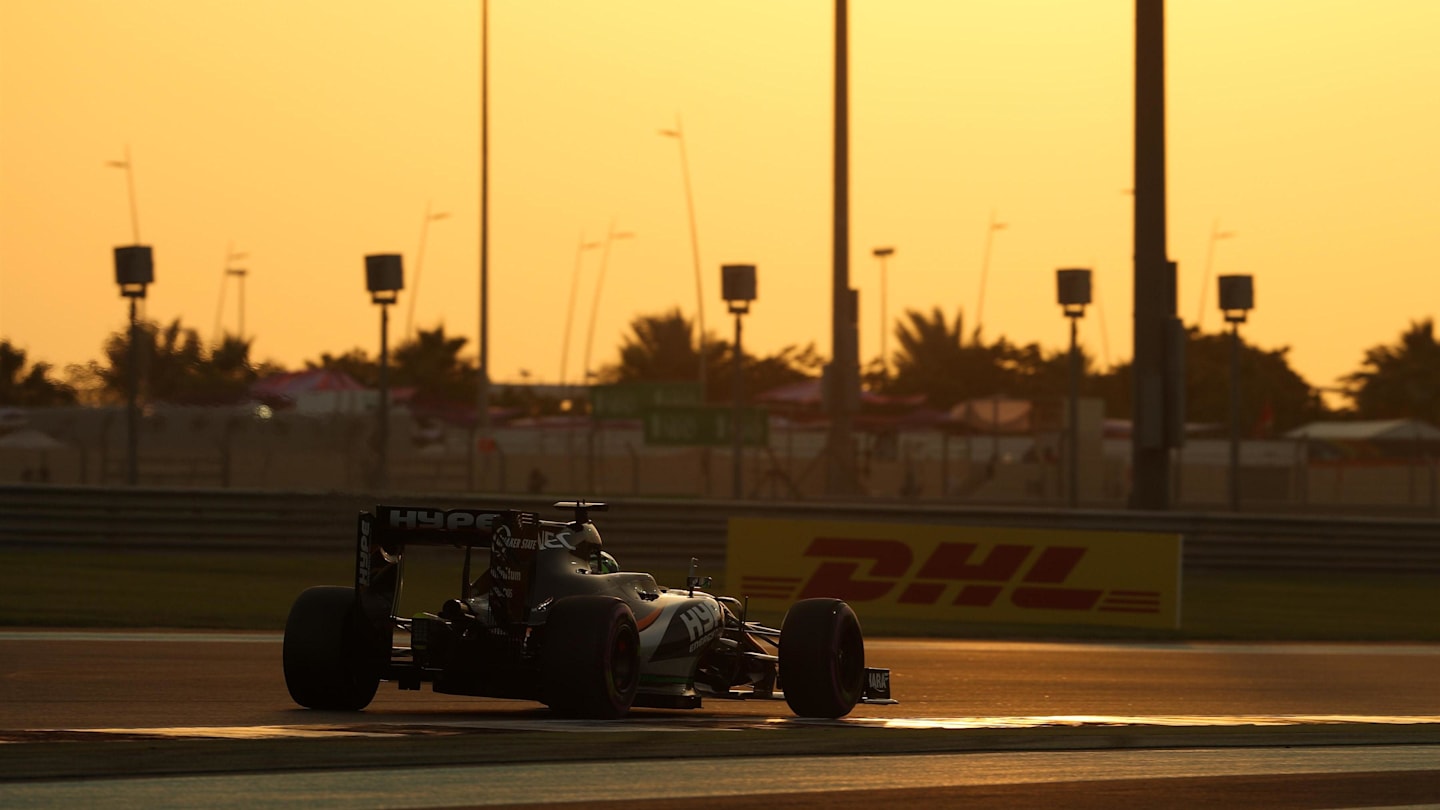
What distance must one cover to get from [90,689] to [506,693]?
2848mm

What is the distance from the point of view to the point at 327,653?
11.0 meters

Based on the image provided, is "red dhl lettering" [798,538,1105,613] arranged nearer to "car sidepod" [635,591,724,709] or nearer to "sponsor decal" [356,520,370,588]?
"car sidepod" [635,591,724,709]

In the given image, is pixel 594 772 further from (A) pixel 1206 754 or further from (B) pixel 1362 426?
(B) pixel 1362 426

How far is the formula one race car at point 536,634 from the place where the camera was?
10445 millimetres

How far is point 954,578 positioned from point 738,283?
939 cm

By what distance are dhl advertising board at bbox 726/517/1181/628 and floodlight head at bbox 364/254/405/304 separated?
30.8 ft

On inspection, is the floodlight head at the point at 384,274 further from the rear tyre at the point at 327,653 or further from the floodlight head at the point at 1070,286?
the rear tyre at the point at 327,653

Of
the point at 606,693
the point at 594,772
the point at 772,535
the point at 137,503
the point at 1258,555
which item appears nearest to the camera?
the point at 594,772

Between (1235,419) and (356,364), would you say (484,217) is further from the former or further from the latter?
(356,364)

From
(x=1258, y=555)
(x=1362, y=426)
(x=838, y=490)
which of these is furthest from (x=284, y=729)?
(x=1362, y=426)

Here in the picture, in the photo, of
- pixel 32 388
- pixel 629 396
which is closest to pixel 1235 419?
pixel 629 396

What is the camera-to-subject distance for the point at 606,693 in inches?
410

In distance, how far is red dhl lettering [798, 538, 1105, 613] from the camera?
20328mm

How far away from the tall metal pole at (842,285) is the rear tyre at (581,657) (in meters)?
19.4
